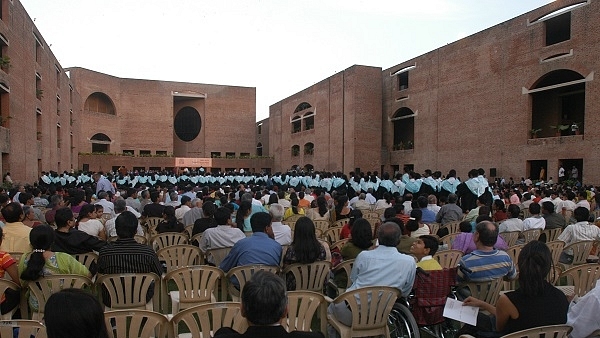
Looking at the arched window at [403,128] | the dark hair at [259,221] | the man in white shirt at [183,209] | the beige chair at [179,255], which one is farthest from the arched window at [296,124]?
the dark hair at [259,221]

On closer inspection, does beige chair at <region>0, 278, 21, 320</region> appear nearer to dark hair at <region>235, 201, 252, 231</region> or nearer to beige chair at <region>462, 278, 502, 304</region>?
dark hair at <region>235, 201, 252, 231</region>

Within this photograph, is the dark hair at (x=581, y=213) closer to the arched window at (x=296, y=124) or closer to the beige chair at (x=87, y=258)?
the beige chair at (x=87, y=258)

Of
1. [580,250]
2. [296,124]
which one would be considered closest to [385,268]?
[580,250]

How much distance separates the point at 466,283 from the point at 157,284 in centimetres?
297

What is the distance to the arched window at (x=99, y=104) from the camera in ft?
139

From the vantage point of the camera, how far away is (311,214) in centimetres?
925

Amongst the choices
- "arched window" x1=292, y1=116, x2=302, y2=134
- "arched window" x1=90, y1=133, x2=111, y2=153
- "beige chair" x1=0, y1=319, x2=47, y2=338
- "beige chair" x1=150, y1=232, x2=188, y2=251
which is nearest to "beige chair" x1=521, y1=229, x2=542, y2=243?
"beige chair" x1=150, y1=232, x2=188, y2=251

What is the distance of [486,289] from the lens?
4113 millimetres

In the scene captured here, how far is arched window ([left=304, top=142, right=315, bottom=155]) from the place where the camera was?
136ft

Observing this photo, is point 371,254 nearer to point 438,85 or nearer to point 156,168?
point 438,85

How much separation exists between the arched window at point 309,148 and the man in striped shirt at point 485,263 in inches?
1459

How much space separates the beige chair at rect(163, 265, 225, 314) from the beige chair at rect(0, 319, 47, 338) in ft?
5.38

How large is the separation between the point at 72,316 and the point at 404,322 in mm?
2912

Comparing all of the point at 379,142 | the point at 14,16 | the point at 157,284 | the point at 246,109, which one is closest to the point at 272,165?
the point at 246,109
